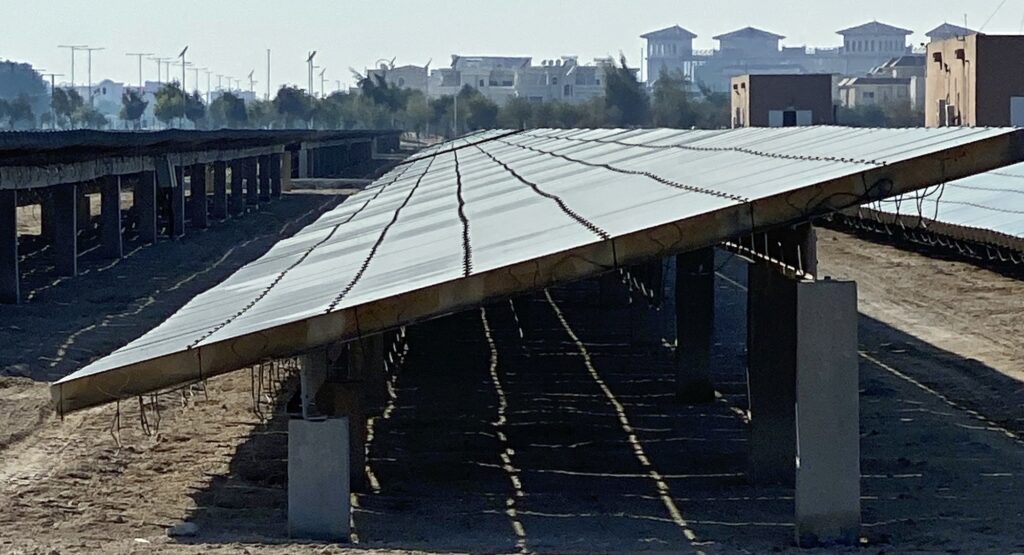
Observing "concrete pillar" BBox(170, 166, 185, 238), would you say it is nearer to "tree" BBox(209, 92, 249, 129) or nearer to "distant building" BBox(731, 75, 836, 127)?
"distant building" BBox(731, 75, 836, 127)

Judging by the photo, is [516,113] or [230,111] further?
[230,111]

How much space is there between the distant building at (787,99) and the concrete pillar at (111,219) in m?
48.7

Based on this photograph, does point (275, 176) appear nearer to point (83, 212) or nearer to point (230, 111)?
point (83, 212)

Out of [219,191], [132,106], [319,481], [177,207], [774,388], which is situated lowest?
[319,481]

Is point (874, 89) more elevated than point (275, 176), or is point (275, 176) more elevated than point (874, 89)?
point (874, 89)

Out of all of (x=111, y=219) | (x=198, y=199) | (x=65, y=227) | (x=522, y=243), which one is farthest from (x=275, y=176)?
(x=522, y=243)

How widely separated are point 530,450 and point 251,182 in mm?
41409

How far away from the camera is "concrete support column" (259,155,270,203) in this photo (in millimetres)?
56625

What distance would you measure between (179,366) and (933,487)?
5363 mm

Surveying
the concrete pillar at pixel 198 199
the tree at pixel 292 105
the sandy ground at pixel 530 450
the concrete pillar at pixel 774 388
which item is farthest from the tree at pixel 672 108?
the concrete pillar at pixel 774 388

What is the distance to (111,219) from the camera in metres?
33.3

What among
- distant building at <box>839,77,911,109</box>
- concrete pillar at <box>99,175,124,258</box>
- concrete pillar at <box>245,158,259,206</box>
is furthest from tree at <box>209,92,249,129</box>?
concrete pillar at <box>99,175,124,258</box>

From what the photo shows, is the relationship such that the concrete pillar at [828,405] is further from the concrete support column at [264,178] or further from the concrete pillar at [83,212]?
the concrete support column at [264,178]

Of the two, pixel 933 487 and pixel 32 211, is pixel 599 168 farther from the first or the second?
pixel 32 211
